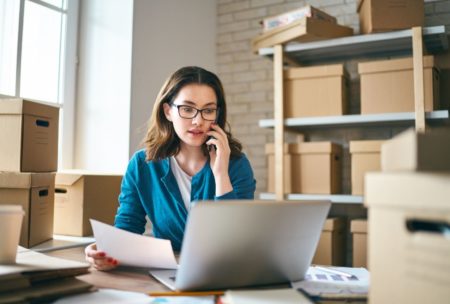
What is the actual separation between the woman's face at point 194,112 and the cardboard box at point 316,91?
3.19ft

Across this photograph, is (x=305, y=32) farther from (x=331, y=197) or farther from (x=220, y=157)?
(x=220, y=157)

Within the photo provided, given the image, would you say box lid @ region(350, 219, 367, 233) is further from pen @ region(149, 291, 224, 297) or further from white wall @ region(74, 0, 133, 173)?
pen @ region(149, 291, 224, 297)

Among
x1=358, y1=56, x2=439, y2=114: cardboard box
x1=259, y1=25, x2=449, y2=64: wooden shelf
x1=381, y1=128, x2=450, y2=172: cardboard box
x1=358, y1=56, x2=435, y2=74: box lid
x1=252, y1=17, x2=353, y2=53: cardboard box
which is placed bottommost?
x1=381, y1=128, x2=450, y2=172: cardboard box

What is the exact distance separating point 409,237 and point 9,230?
723mm

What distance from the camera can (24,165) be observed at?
5.34ft

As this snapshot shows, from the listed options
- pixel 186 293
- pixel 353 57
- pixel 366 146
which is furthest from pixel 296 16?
pixel 186 293

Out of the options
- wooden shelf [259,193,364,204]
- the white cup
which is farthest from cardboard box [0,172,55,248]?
wooden shelf [259,193,364,204]

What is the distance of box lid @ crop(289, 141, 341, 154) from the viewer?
7.80 ft

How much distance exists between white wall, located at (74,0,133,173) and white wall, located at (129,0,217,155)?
2.2 inches

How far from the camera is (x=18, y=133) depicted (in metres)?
1.61

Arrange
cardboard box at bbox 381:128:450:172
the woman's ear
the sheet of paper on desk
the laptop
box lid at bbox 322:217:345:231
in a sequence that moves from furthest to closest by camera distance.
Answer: box lid at bbox 322:217:345:231, the woman's ear, the sheet of paper on desk, the laptop, cardboard box at bbox 381:128:450:172

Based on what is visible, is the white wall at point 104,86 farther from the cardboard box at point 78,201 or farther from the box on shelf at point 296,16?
the box on shelf at point 296,16

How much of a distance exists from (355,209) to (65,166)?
1.76m

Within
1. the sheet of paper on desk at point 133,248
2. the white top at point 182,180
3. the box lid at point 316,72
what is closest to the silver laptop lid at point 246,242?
the sheet of paper on desk at point 133,248
